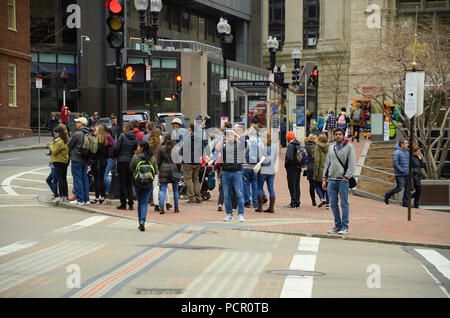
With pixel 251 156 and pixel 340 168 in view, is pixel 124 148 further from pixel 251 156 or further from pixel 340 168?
pixel 340 168

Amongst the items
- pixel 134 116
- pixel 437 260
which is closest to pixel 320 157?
pixel 437 260

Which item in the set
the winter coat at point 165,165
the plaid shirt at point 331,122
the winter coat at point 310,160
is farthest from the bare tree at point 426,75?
the winter coat at point 165,165

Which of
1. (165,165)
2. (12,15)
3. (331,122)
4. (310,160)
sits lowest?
(310,160)

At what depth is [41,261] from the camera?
10203 mm

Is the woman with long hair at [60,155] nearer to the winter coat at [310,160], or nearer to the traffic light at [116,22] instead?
the traffic light at [116,22]

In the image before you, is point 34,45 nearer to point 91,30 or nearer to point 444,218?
point 91,30

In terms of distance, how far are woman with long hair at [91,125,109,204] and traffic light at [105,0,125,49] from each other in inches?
86.7

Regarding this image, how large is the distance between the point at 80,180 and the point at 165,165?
227cm

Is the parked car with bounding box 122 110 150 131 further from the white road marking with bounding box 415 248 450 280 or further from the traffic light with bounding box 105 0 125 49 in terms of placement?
the white road marking with bounding box 415 248 450 280

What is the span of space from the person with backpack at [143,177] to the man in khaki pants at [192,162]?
3403 millimetres

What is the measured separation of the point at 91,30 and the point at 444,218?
153 ft

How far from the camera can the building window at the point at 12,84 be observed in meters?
40.2
